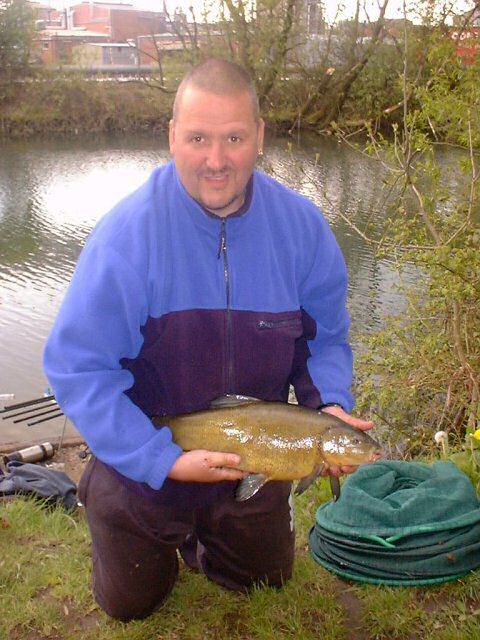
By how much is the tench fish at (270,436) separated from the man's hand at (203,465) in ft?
0.22

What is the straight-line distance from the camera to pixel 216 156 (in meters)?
2.49

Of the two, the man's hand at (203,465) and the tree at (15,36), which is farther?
the tree at (15,36)

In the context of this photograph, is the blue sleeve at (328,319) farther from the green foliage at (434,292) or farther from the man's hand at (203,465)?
the green foliage at (434,292)

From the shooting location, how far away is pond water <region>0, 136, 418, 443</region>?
9273 millimetres

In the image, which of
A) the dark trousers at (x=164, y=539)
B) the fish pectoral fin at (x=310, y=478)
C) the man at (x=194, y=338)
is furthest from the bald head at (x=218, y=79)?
the dark trousers at (x=164, y=539)

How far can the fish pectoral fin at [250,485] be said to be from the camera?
2.58m

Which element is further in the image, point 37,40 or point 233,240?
point 37,40

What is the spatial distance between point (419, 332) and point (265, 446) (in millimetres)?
4021

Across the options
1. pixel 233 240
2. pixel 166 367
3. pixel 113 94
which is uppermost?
pixel 233 240

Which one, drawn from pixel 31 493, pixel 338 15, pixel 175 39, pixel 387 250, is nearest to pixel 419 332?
pixel 387 250

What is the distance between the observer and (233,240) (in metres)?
2.62

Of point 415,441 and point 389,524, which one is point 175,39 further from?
point 389,524

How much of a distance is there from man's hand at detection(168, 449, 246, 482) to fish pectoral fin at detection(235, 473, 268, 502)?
11cm

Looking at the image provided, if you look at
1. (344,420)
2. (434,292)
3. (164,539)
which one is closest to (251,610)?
(164,539)
